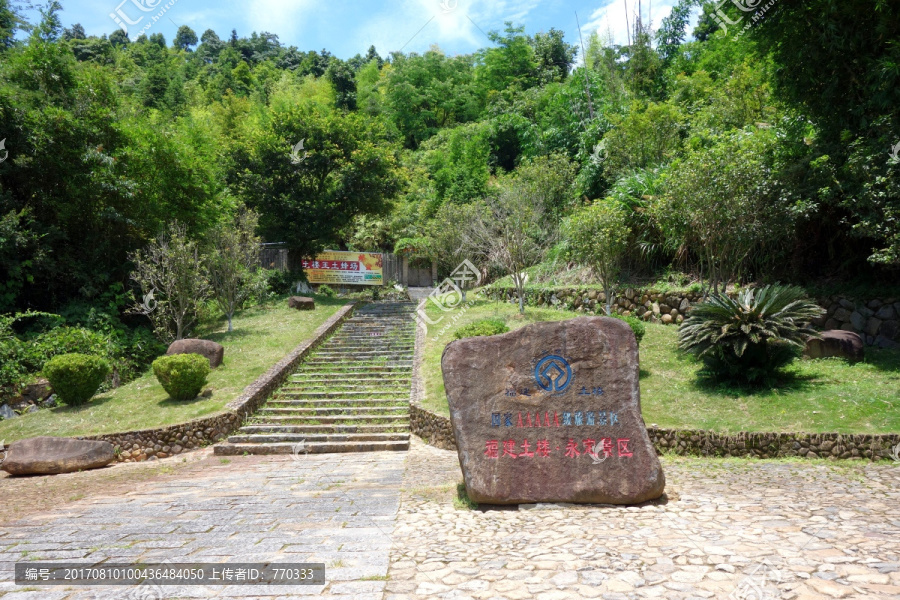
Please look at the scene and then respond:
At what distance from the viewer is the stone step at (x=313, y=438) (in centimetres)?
978

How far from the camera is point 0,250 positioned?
41.1ft

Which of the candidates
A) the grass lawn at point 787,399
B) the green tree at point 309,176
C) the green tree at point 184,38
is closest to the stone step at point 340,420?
the grass lawn at point 787,399

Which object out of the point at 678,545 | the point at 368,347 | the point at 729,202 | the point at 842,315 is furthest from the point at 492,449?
the point at 368,347

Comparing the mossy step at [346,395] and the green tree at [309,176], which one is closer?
the mossy step at [346,395]

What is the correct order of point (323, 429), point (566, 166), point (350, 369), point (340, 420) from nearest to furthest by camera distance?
point (323, 429), point (340, 420), point (350, 369), point (566, 166)

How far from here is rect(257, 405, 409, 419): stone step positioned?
35.4 ft

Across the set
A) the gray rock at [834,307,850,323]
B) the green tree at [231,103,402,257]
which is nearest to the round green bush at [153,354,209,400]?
the green tree at [231,103,402,257]

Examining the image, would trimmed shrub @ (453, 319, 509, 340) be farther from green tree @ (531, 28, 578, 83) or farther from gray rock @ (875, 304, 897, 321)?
green tree @ (531, 28, 578, 83)

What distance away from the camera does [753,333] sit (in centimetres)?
845

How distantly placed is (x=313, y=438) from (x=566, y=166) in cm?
1700

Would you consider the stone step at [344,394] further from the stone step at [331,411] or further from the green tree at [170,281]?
the green tree at [170,281]

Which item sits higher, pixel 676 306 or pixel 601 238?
pixel 601 238

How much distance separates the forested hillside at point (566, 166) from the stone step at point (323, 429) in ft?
24.1

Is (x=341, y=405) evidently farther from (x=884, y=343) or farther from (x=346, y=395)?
(x=884, y=343)
